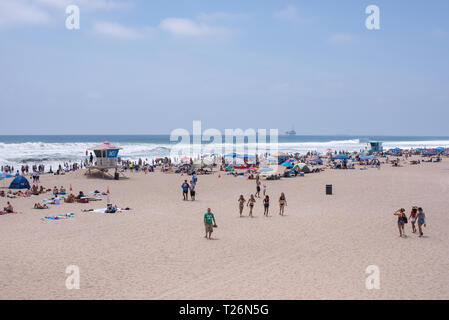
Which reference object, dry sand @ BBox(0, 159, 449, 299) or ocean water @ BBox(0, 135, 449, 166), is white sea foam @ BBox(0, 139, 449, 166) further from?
dry sand @ BBox(0, 159, 449, 299)

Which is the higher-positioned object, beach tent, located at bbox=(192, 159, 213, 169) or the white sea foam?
the white sea foam

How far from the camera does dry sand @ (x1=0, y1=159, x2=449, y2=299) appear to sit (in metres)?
7.13

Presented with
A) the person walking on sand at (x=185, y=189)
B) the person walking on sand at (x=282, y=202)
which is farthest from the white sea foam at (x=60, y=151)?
the person walking on sand at (x=282, y=202)

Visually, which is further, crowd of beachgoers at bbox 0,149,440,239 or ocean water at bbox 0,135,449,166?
ocean water at bbox 0,135,449,166

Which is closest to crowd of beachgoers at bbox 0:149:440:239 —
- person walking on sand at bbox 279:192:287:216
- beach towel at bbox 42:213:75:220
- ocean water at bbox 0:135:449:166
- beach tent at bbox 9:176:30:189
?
person walking on sand at bbox 279:192:287:216

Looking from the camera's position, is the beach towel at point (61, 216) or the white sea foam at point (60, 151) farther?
the white sea foam at point (60, 151)

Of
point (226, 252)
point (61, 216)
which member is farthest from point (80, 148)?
point (226, 252)

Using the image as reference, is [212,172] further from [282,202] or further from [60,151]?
[60,151]

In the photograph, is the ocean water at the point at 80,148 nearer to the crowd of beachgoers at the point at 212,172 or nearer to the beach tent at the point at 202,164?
the crowd of beachgoers at the point at 212,172

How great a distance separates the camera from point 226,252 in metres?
9.65

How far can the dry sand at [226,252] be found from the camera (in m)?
7.13

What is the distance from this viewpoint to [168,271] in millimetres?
8141
